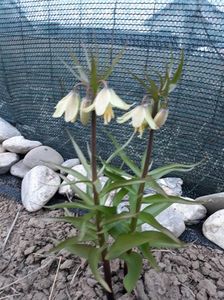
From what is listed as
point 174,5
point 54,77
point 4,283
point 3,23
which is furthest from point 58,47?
point 4,283

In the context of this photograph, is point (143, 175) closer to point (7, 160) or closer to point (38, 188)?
point (38, 188)

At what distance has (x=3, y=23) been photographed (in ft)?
7.95

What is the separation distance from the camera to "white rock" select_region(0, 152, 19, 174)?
90.3 inches

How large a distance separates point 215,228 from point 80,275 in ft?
2.23

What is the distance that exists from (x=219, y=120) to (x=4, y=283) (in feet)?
4.16

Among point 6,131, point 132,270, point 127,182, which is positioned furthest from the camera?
point 6,131

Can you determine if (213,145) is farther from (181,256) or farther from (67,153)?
(67,153)

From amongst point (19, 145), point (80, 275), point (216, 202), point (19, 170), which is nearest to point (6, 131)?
point (19, 145)

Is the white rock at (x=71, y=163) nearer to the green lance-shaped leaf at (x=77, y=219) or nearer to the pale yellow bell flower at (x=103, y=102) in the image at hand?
the green lance-shaped leaf at (x=77, y=219)

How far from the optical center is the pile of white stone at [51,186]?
1.70 metres

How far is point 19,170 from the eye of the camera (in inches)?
89.7

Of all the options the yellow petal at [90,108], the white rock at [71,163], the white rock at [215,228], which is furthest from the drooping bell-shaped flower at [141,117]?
the white rock at [71,163]

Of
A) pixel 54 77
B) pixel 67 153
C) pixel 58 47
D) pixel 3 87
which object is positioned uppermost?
pixel 58 47

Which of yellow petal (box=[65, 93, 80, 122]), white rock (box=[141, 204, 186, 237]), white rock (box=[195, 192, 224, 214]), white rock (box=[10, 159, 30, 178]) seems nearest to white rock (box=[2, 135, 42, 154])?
white rock (box=[10, 159, 30, 178])
